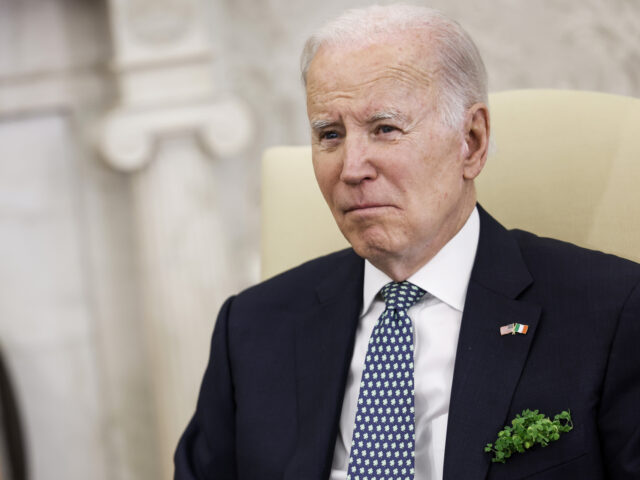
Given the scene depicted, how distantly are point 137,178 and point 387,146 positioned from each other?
6.83 feet

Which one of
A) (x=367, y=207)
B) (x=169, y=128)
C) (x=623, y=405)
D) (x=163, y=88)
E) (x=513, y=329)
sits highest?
(x=163, y=88)

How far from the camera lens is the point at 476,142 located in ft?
5.48

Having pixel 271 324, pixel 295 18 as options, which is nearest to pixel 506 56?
pixel 295 18

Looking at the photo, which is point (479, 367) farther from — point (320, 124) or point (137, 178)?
point (137, 178)

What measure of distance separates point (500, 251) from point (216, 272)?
1.95 meters

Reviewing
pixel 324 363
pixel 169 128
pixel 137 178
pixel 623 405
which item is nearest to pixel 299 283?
pixel 324 363

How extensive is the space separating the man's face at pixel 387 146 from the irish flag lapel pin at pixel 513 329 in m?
0.23

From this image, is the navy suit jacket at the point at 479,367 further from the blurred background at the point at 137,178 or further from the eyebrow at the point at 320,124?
the blurred background at the point at 137,178

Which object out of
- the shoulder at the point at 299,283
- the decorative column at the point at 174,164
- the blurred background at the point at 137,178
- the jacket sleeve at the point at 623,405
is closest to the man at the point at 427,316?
the jacket sleeve at the point at 623,405

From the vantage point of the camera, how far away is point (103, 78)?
12.2ft

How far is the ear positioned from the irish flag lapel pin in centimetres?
30

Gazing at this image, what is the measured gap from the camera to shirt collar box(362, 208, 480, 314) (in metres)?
1.66

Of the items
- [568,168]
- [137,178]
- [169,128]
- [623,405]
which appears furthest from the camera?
[137,178]

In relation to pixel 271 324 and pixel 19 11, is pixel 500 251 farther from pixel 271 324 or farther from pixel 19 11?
pixel 19 11
